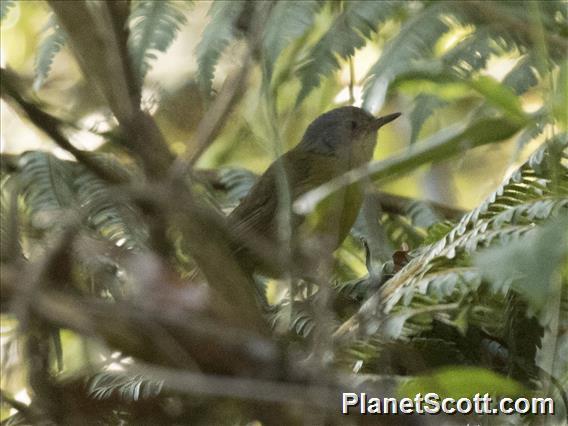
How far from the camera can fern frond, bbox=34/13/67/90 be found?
266cm

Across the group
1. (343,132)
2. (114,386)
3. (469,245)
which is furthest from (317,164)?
(469,245)

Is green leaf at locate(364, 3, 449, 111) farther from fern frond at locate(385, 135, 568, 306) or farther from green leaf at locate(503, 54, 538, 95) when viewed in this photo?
fern frond at locate(385, 135, 568, 306)

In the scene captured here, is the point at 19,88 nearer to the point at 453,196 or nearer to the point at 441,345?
the point at 441,345

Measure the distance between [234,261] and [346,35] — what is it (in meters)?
1.45

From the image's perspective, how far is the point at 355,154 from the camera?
3.59 m

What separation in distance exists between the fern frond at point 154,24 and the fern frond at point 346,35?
43cm

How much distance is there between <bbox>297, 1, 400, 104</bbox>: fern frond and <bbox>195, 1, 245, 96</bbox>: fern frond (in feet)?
0.69

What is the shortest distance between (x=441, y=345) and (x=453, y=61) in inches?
33.3

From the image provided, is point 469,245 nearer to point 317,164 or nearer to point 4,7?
point 4,7

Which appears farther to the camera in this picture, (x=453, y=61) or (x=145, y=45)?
(x=145, y=45)

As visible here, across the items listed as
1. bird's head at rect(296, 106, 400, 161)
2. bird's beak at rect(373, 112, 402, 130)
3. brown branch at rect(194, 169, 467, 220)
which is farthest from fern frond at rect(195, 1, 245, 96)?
bird's beak at rect(373, 112, 402, 130)

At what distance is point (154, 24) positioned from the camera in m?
2.57

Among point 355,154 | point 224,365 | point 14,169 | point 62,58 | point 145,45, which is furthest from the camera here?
point 62,58

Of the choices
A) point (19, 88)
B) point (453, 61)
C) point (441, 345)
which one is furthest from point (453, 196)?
point (19, 88)
